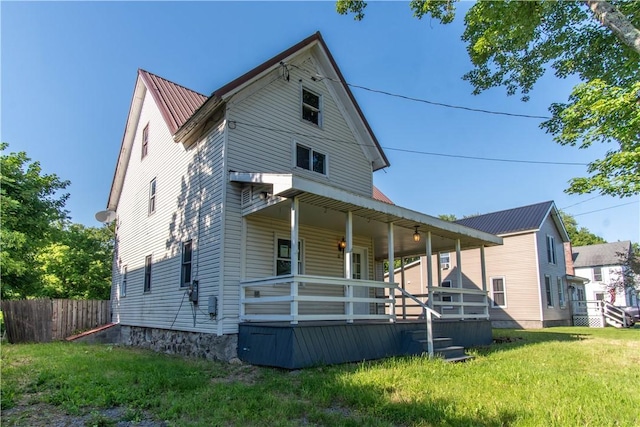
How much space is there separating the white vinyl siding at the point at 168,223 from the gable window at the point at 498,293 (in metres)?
16.4

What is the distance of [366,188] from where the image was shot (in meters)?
12.9

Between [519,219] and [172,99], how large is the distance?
17786 millimetres

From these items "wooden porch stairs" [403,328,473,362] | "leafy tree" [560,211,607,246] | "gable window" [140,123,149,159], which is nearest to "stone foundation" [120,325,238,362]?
"wooden porch stairs" [403,328,473,362]

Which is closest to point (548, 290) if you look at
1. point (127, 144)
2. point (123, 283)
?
point (123, 283)

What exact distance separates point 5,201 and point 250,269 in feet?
20.1

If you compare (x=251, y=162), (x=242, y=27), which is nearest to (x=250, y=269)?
(x=251, y=162)

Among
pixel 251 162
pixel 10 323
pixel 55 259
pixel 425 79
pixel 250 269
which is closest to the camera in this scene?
pixel 250 269

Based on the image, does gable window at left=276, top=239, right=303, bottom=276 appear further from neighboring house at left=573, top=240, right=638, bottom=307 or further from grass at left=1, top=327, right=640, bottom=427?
neighboring house at left=573, top=240, right=638, bottom=307

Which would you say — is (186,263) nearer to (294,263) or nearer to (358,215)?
(294,263)

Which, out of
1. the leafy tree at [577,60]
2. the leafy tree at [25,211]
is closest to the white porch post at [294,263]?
the leafy tree at [577,60]

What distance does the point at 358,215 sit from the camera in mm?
9102

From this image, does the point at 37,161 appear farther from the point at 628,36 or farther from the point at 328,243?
the point at 628,36

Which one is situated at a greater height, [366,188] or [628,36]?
[628,36]

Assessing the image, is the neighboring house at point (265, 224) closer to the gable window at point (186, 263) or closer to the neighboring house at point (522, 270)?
the gable window at point (186, 263)
